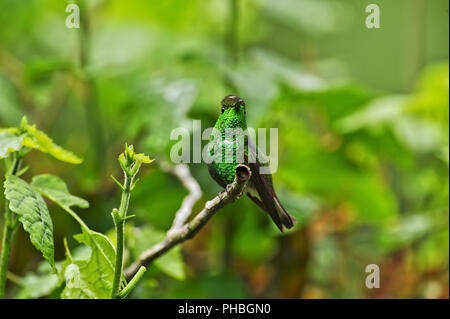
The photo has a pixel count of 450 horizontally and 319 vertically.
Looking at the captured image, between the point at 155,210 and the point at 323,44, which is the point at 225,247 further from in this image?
the point at 323,44

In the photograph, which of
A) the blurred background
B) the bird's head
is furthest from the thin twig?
the bird's head

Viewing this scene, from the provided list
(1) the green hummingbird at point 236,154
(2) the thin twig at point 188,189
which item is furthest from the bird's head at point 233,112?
(2) the thin twig at point 188,189

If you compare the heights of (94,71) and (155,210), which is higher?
(94,71)

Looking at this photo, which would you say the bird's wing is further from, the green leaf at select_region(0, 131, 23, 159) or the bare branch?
the green leaf at select_region(0, 131, 23, 159)

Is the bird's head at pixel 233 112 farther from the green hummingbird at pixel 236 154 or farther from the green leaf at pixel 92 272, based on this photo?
the green leaf at pixel 92 272

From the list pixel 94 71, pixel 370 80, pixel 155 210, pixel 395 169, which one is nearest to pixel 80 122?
pixel 94 71
